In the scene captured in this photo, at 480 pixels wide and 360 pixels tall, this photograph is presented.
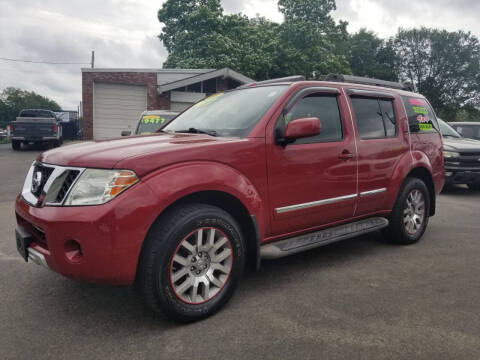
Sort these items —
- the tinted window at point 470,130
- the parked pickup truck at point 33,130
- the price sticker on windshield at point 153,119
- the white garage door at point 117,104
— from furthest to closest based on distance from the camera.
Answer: the white garage door at point 117,104 < the parked pickup truck at point 33,130 < the tinted window at point 470,130 < the price sticker on windshield at point 153,119

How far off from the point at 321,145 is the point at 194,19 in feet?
91.4

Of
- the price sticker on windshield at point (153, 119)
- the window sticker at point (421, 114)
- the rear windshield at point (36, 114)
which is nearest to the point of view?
the window sticker at point (421, 114)

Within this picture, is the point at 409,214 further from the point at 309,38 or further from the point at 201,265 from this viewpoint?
the point at 309,38

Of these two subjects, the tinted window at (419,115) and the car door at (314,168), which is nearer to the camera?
the car door at (314,168)

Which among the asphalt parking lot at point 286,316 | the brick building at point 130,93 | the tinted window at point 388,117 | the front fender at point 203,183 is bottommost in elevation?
the asphalt parking lot at point 286,316

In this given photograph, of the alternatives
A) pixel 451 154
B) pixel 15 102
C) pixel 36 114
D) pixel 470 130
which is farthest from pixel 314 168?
pixel 15 102

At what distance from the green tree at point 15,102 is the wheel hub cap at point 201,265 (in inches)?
3389

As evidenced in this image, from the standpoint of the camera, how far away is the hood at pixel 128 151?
8.03 ft

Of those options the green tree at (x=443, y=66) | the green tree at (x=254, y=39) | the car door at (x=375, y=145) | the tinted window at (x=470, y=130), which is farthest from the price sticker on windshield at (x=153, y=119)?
the green tree at (x=443, y=66)

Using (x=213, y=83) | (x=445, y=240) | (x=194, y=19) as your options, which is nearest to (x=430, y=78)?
(x=194, y=19)

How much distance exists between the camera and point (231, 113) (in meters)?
3.42

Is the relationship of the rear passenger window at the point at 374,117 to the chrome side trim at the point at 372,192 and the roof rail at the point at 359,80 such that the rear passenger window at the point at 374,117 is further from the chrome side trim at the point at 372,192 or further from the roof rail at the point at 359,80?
the chrome side trim at the point at 372,192

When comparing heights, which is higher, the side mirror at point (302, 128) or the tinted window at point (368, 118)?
the tinted window at point (368, 118)

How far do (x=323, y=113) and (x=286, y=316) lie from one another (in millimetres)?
1827
